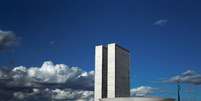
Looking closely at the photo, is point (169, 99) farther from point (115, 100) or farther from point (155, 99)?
point (115, 100)

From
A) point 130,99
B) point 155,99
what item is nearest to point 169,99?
point 155,99

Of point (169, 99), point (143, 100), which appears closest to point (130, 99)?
point (143, 100)

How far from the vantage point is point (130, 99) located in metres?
184

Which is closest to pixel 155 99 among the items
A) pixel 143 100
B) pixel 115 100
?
pixel 143 100

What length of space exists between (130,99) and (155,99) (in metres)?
13.1

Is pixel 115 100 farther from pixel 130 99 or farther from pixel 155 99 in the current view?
pixel 155 99

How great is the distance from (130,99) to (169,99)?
2214cm

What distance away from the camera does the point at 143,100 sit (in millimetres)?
183375

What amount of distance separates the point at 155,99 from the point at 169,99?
940 centimetres

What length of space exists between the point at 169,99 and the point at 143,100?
1625 centimetres

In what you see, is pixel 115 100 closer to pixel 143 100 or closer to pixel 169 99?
pixel 143 100

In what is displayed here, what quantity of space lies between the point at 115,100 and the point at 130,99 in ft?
27.4

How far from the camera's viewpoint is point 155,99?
610ft
